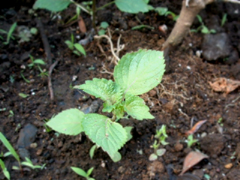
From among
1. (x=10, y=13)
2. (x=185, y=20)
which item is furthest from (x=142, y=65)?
(x=10, y=13)

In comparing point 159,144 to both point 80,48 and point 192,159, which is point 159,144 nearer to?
point 192,159

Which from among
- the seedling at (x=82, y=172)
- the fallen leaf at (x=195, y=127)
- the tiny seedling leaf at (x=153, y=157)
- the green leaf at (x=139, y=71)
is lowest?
the tiny seedling leaf at (x=153, y=157)

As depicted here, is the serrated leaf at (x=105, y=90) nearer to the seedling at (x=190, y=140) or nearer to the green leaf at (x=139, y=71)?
the green leaf at (x=139, y=71)

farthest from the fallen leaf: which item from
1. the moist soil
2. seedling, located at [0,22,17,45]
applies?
seedling, located at [0,22,17,45]

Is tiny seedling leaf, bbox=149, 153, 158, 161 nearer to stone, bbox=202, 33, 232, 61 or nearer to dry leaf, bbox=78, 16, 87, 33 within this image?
stone, bbox=202, 33, 232, 61

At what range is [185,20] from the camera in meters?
2.11

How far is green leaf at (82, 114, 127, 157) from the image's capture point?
4.11ft

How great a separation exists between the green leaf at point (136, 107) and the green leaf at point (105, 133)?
10 cm

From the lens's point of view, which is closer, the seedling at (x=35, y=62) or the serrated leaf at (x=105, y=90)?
the serrated leaf at (x=105, y=90)

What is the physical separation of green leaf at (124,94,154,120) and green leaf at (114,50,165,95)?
5cm

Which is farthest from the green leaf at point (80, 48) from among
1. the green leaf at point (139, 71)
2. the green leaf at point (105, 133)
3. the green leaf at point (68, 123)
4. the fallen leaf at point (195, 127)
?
the fallen leaf at point (195, 127)

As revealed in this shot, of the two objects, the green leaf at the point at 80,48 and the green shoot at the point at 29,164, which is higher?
the green leaf at the point at 80,48

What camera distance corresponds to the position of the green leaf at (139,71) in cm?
142

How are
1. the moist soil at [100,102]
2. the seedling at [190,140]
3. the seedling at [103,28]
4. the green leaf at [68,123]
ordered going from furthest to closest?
the seedling at [103,28] → the seedling at [190,140] → the moist soil at [100,102] → the green leaf at [68,123]
